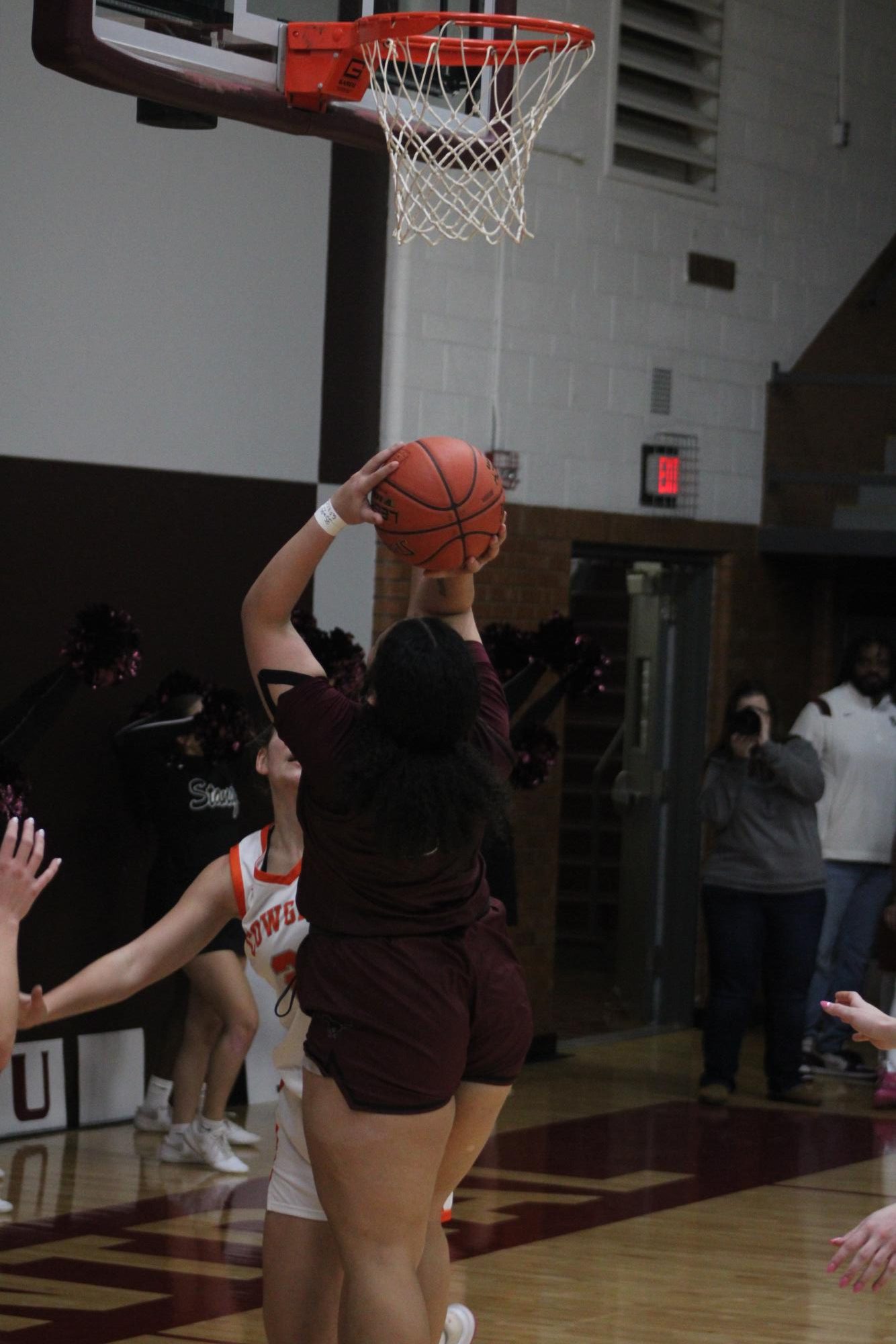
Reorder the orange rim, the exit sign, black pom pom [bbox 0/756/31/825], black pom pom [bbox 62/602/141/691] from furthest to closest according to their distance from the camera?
the exit sign, black pom pom [bbox 62/602/141/691], black pom pom [bbox 0/756/31/825], the orange rim

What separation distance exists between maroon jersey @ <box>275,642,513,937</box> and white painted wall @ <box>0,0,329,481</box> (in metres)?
4.25

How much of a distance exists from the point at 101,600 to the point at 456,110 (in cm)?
272

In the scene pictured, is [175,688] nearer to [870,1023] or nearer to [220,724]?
[220,724]

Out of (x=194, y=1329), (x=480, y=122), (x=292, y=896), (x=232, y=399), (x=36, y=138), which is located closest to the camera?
(x=292, y=896)

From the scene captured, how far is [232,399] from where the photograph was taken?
7.86 meters

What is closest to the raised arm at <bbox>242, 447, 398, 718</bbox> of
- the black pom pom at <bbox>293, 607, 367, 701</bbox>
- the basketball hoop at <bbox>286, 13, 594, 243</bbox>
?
the basketball hoop at <bbox>286, 13, 594, 243</bbox>

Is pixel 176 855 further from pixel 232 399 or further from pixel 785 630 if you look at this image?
pixel 785 630

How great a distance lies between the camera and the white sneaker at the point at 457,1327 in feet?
12.9

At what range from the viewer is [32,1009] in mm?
3367

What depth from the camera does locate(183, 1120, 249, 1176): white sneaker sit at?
6633mm

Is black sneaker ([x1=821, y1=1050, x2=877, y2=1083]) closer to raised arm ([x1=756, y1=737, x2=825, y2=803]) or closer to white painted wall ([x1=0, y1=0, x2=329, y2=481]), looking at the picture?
raised arm ([x1=756, y1=737, x2=825, y2=803])

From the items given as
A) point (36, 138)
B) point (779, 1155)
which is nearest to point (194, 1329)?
point (779, 1155)

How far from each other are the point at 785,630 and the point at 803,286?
5.87ft

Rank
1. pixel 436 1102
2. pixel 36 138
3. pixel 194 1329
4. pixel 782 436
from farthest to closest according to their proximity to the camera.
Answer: pixel 782 436
pixel 36 138
pixel 194 1329
pixel 436 1102
